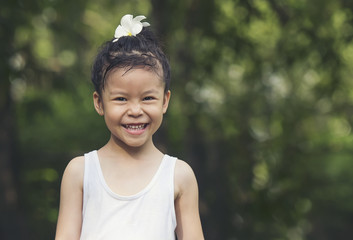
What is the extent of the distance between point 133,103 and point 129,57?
0.64ft

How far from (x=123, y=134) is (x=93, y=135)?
8.17 m

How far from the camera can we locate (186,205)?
290 centimetres

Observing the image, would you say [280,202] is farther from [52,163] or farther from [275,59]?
[52,163]

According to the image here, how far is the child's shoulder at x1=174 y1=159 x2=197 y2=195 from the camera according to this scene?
2.87 m

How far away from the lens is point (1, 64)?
7422mm

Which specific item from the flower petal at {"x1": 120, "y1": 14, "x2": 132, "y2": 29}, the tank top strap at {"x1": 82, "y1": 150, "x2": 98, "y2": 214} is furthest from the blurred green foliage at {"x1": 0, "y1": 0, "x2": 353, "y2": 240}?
the tank top strap at {"x1": 82, "y1": 150, "x2": 98, "y2": 214}

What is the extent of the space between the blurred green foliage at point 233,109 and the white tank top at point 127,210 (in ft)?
16.2

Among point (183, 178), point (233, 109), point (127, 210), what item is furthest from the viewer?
point (233, 109)

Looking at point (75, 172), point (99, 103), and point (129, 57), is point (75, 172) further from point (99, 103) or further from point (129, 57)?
point (129, 57)

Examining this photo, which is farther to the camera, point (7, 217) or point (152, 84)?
point (7, 217)

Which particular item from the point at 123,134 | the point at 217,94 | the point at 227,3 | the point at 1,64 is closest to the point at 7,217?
the point at 1,64

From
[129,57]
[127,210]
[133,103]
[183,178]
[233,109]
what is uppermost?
[233,109]

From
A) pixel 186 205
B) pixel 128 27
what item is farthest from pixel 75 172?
pixel 128 27

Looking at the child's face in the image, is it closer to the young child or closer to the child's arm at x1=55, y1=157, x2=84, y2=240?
the young child
